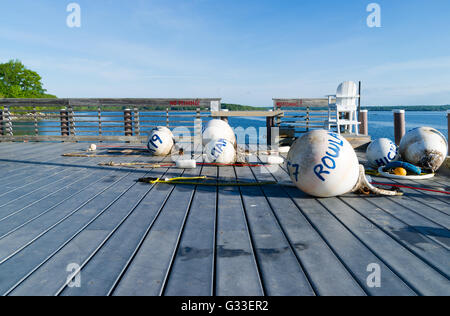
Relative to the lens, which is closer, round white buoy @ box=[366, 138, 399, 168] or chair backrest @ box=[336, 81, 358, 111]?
round white buoy @ box=[366, 138, 399, 168]

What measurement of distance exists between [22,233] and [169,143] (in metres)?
6.08

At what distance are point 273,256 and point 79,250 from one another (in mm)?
1883

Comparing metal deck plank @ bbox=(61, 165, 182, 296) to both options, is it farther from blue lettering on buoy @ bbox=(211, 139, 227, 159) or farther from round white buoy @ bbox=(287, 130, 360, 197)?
blue lettering on buoy @ bbox=(211, 139, 227, 159)

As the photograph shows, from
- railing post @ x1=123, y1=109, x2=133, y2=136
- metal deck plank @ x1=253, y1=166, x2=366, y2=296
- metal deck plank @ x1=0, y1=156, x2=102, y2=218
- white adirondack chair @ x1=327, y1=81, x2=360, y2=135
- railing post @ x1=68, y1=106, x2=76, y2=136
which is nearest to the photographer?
metal deck plank @ x1=253, y1=166, x2=366, y2=296

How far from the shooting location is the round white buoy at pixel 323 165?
4520 mm

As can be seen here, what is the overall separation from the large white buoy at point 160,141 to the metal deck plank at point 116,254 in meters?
4.79

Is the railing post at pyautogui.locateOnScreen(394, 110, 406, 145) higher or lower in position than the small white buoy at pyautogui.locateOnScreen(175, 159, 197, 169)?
higher

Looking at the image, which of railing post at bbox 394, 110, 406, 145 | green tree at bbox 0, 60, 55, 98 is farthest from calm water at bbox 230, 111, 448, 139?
green tree at bbox 0, 60, 55, 98

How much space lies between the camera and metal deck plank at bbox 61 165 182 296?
241cm

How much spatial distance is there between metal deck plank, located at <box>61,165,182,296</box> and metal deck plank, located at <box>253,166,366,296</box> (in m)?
1.58

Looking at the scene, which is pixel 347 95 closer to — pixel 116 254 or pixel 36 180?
pixel 36 180

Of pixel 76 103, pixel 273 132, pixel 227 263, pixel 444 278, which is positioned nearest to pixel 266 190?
pixel 227 263

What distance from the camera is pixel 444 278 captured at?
2527 mm

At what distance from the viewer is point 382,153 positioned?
723 centimetres
